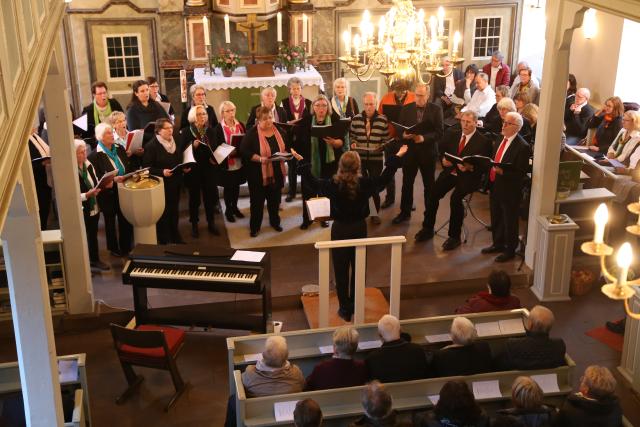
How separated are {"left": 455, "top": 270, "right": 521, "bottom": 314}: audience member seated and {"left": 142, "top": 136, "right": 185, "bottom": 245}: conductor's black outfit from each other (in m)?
3.72

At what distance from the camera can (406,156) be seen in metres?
9.80

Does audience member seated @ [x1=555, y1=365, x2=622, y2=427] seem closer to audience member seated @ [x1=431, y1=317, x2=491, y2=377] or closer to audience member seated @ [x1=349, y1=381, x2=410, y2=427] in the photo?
audience member seated @ [x1=431, y1=317, x2=491, y2=377]

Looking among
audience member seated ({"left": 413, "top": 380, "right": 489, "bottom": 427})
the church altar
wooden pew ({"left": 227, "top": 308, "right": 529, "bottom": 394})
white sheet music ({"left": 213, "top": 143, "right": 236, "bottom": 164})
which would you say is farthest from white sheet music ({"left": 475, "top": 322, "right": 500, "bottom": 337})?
the church altar

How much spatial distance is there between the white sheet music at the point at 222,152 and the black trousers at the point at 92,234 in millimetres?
1438

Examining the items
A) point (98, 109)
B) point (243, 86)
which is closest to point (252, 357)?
point (98, 109)

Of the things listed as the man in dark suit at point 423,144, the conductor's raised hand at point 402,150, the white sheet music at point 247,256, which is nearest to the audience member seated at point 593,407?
the white sheet music at point 247,256

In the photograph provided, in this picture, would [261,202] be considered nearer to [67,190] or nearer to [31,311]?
[67,190]

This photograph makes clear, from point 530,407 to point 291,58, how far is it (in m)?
9.82

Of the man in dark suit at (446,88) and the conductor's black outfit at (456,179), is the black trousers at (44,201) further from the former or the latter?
the man in dark suit at (446,88)

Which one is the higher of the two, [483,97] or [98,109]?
[98,109]

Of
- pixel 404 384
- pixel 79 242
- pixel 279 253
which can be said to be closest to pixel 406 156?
pixel 279 253

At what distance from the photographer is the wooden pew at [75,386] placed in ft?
18.4

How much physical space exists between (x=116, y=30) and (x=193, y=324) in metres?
8.34

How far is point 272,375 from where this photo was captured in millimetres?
5664
